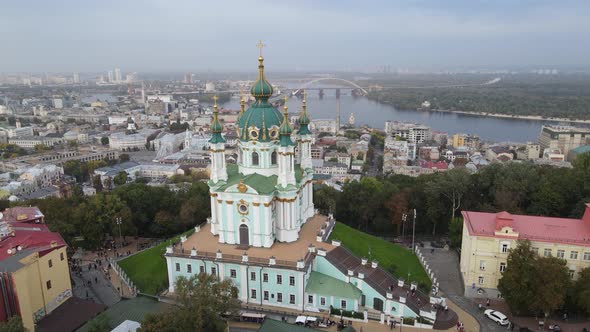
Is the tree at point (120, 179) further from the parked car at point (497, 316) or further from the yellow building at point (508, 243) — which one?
the parked car at point (497, 316)

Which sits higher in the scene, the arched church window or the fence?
the arched church window

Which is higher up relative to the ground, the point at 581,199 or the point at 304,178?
the point at 304,178

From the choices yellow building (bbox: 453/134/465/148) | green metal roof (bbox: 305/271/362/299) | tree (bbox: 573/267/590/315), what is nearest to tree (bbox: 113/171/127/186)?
green metal roof (bbox: 305/271/362/299)

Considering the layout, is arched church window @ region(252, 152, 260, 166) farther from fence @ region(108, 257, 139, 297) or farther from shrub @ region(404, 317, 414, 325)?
shrub @ region(404, 317, 414, 325)

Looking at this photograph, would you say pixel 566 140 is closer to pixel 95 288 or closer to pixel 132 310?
pixel 95 288

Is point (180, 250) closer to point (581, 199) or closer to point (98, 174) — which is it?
point (581, 199)

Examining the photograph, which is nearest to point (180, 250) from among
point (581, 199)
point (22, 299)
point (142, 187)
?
point (22, 299)

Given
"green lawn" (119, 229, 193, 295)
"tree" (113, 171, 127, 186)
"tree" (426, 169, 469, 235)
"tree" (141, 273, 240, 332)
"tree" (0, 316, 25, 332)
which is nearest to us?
"tree" (0, 316, 25, 332)

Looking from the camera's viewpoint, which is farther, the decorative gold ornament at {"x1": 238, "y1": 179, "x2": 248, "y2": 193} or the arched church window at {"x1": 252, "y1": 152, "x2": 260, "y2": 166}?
the arched church window at {"x1": 252, "y1": 152, "x2": 260, "y2": 166}
